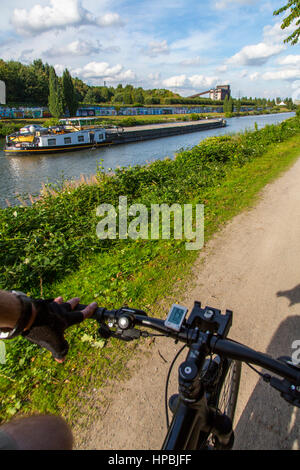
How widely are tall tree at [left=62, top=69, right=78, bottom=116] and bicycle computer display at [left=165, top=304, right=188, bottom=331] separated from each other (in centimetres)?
8119

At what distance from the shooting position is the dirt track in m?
2.41

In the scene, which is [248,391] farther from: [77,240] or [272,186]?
[272,186]

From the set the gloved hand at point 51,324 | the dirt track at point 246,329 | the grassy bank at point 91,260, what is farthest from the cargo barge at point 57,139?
the gloved hand at point 51,324

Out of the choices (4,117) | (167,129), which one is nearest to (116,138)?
(167,129)

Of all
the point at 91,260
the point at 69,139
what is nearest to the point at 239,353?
the point at 91,260

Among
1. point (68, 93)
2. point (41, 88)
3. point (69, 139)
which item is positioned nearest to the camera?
point (69, 139)

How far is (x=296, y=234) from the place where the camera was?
6.12 meters

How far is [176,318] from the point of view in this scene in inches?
57.1

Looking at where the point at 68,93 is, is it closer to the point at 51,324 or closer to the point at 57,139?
the point at 57,139

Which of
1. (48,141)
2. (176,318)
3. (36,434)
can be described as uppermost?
(48,141)

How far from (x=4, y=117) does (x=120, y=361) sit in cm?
7639

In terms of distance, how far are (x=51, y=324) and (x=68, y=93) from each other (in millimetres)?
81970

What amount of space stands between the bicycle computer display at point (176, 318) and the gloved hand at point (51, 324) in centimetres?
50

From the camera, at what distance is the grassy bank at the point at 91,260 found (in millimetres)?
2980
